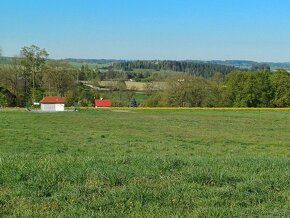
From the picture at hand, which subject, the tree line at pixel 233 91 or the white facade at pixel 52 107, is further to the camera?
the tree line at pixel 233 91

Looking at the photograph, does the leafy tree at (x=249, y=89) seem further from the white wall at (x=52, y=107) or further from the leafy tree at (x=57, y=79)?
the white wall at (x=52, y=107)

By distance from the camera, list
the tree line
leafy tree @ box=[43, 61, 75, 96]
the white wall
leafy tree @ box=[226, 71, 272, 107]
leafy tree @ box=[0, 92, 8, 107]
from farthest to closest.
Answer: leafy tree @ box=[43, 61, 75, 96]
the tree line
leafy tree @ box=[226, 71, 272, 107]
leafy tree @ box=[0, 92, 8, 107]
the white wall

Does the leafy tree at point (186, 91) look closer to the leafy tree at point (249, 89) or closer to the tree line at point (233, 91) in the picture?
the tree line at point (233, 91)

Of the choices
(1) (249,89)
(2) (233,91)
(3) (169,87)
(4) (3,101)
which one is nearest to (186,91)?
(3) (169,87)

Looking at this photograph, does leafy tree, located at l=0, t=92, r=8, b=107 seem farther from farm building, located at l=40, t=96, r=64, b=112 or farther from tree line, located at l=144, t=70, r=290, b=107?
tree line, located at l=144, t=70, r=290, b=107

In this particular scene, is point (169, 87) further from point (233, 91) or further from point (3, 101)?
point (3, 101)

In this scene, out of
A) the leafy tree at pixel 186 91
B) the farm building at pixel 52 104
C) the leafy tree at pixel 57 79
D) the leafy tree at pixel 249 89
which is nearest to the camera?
the farm building at pixel 52 104

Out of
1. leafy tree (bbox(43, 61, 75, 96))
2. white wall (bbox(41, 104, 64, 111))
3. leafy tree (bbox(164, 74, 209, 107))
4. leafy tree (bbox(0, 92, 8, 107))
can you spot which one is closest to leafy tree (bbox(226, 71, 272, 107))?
leafy tree (bbox(164, 74, 209, 107))

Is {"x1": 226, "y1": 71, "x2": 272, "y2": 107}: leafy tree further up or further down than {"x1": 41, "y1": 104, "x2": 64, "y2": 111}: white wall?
further up

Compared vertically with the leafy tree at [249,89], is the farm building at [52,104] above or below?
below

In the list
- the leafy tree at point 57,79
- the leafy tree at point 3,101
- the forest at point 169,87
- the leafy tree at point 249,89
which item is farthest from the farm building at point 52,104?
the leafy tree at point 249,89

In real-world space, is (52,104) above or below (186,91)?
below

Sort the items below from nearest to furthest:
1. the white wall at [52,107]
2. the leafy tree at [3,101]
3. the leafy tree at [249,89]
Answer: the white wall at [52,107]
the leafy tree at [3,101]
the leafy tree at [249,89]

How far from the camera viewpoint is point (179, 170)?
746cm
